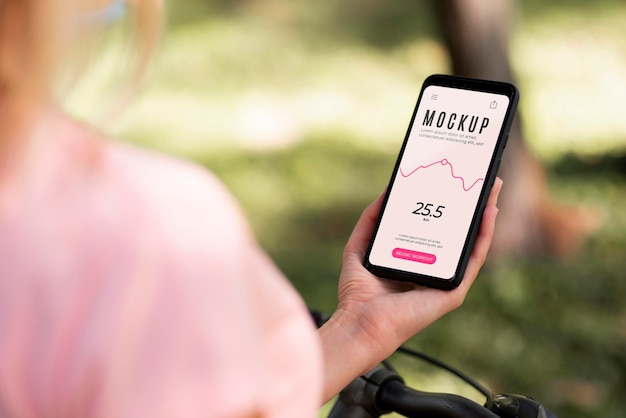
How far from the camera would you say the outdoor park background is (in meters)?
3.47

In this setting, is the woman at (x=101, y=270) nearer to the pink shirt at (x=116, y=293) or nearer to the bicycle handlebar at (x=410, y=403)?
the pink shirt at (x=116, y=293)

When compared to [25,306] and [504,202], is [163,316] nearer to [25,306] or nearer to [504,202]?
[25,306]

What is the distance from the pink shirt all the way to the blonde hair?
35 mm

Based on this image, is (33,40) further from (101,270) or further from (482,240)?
(482,240)

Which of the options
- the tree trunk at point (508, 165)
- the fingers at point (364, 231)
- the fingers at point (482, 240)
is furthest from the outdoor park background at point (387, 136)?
the fingers at point (482, 240)

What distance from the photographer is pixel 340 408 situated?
137 cm

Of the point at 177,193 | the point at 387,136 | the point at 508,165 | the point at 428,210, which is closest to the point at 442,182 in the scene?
the point at 428,210

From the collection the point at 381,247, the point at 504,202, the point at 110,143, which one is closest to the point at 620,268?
the point at 504,202

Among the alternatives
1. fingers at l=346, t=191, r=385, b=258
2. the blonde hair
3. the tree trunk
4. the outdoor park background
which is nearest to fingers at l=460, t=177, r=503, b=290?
fingers at l=346, t=191, r=385, b=258

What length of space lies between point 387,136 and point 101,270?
4.76m

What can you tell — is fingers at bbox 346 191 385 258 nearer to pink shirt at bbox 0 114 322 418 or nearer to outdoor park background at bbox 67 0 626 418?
pink shirt at bbox 0 114 322 418

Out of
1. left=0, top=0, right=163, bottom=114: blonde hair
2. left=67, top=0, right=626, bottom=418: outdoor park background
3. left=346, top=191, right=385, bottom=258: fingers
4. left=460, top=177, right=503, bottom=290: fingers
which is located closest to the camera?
left=0, top=0, right=163, bottom=114: blonde hair

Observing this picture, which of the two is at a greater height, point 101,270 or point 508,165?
point 101,270

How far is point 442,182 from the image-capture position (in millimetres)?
1449
